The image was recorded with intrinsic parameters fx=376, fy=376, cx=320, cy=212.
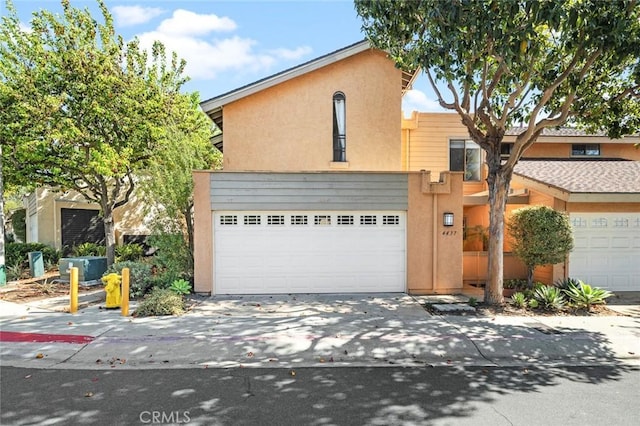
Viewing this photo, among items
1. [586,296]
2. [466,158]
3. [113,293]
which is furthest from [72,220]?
[586,296]

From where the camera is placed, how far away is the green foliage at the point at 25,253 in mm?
15000

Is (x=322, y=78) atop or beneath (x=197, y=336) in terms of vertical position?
atop

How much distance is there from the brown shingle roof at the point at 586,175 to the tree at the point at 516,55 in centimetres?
Answer: 172

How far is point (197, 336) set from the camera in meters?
6.96

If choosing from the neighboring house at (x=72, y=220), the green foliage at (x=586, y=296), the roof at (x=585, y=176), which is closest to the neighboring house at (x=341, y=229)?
the roof at (x=585, y=176)

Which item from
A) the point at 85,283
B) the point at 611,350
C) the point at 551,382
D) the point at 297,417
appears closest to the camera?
the point at 297,417

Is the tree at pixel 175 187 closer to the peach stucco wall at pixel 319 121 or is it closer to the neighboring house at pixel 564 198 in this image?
the peach stucco wall at pixel 319 121

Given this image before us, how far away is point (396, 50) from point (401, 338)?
7.48 meters

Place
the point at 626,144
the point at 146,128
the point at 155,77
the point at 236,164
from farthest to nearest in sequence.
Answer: the point at 626,144 < the point at 155,77 < the point at 146,128 < the point at 236,164

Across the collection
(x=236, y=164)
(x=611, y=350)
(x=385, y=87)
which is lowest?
(x=611, y=350)

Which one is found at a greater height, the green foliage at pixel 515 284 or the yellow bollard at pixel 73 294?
the yellow bollard at pixel 73 294

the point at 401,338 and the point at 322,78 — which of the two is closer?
the point at 401,338

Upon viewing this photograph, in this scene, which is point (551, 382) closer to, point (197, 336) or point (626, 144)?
point (197, 336)

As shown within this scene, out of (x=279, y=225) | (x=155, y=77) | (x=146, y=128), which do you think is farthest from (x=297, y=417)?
(x=155, y=77)
